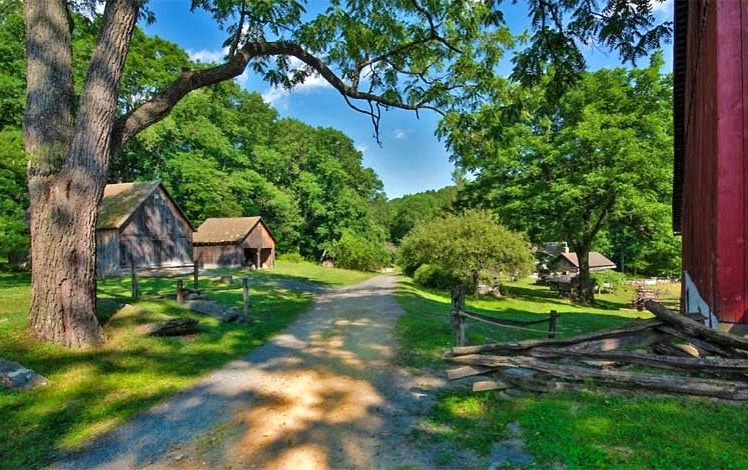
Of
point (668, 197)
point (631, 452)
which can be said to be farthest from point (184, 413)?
point (668, 197)

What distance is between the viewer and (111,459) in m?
4.26

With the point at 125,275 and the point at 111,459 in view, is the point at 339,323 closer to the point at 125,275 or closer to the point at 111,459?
the point at 111,459

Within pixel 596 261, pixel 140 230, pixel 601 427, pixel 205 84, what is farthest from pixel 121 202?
pixel 596 261

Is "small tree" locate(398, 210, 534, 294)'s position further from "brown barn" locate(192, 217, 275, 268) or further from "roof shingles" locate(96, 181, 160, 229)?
"brown barn" locate(192, 217, 275, 268)

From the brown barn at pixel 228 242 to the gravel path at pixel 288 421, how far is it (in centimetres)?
3108

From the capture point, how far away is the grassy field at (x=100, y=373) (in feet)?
15.8

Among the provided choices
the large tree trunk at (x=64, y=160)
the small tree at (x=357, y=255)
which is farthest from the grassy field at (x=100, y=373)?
the small tree at (x=357, y=255)

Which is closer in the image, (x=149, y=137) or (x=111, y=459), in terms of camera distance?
(x=111, y=459)

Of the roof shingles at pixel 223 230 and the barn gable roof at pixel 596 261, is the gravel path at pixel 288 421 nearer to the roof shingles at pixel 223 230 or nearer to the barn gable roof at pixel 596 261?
the roof shingles at pixel 223 230

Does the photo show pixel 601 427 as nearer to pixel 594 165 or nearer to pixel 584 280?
pixel 594 165

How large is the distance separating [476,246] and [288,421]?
18956 millimetres

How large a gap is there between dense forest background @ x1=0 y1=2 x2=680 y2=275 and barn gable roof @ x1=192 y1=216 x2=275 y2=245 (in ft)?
9.40

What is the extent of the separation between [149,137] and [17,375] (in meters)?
31.0

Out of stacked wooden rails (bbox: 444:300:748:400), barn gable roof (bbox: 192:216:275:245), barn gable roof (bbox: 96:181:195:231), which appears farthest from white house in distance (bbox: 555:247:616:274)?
stacked wooden rails (bbox: 444:300:748:400)
